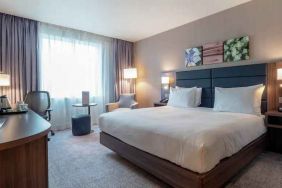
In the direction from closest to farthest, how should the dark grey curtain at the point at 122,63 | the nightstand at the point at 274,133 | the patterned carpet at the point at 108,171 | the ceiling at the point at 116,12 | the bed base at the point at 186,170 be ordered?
the bed base at the point at 186,170 < the patterned carpet at the point at 108,171 < the nightstand at the point at 274,133 < the ceiling at the point at 116,12 < the dark grey curtain at the point at 122,63

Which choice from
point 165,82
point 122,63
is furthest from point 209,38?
point 122,63

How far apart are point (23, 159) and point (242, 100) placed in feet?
9.66

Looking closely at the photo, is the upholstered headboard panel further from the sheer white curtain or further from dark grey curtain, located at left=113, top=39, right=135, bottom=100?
the sheer white curtain

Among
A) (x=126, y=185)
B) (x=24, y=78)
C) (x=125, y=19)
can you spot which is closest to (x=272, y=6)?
(x=125, y=19)

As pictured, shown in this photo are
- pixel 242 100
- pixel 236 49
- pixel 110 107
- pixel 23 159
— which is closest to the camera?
pixel 23 159

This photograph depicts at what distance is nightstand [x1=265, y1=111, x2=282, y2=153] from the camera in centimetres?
276

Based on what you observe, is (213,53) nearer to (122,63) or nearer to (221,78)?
(221,78)

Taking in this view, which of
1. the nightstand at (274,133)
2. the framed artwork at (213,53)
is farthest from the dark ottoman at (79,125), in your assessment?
the nightstand at (274,133)

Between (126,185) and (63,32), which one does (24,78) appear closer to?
(63,32)

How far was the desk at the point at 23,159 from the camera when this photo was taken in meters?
1.02

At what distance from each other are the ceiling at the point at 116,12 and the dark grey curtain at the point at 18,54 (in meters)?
0.22

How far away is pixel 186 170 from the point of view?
1.65m

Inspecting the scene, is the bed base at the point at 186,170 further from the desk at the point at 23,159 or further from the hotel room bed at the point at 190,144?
the desk at the point at 23,159

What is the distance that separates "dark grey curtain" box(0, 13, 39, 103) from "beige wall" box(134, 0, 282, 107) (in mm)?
2863
